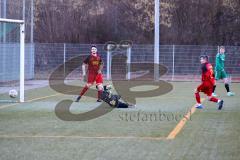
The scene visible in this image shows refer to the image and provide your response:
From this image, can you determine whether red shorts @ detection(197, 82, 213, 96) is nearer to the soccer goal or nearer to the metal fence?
the soccer goal

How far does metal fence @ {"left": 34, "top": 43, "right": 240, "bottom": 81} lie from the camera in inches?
1403

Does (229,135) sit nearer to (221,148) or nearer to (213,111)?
(221,148)

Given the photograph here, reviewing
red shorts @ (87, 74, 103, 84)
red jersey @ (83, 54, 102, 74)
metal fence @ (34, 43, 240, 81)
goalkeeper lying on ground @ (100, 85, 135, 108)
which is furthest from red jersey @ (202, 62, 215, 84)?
metal fence @ (34, 43, 240, 81)

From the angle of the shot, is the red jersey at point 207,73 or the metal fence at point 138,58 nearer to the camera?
the red jersey at point 207,73

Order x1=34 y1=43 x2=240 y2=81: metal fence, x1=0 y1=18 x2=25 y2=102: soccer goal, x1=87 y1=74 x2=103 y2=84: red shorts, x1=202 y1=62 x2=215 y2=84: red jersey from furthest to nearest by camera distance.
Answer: x1=34 y1=43 x2=240 y2=81: metal fence
x1=0 y1=18 x2=25 y2=102: soccer goal
x1=87 y1=74 x2=103 y2=84: red shorts
x1=202 y1=62 x2=215 y2=84: red jersey

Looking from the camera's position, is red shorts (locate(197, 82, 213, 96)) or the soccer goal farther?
the soccer goal

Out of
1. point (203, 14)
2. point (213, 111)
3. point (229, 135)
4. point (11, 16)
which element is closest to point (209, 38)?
point (203, 14)

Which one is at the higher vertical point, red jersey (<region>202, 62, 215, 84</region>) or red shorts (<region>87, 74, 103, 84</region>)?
red jersey (<region>202, 62, 215, 84</region>)

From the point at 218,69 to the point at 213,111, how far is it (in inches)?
257

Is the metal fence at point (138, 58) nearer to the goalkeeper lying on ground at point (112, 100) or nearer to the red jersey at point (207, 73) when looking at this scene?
the goalkeeper lying on ground at point (112, 100)

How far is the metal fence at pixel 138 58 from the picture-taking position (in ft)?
117

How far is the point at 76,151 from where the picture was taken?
29.1ft

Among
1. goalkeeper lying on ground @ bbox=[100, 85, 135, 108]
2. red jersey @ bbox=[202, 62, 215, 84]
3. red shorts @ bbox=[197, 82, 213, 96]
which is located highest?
red jersey @ bbox=[202, 62, 215, 84]

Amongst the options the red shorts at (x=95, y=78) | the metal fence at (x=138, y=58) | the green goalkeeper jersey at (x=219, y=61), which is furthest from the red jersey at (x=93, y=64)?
the metal fence at (x=138, y=58)
